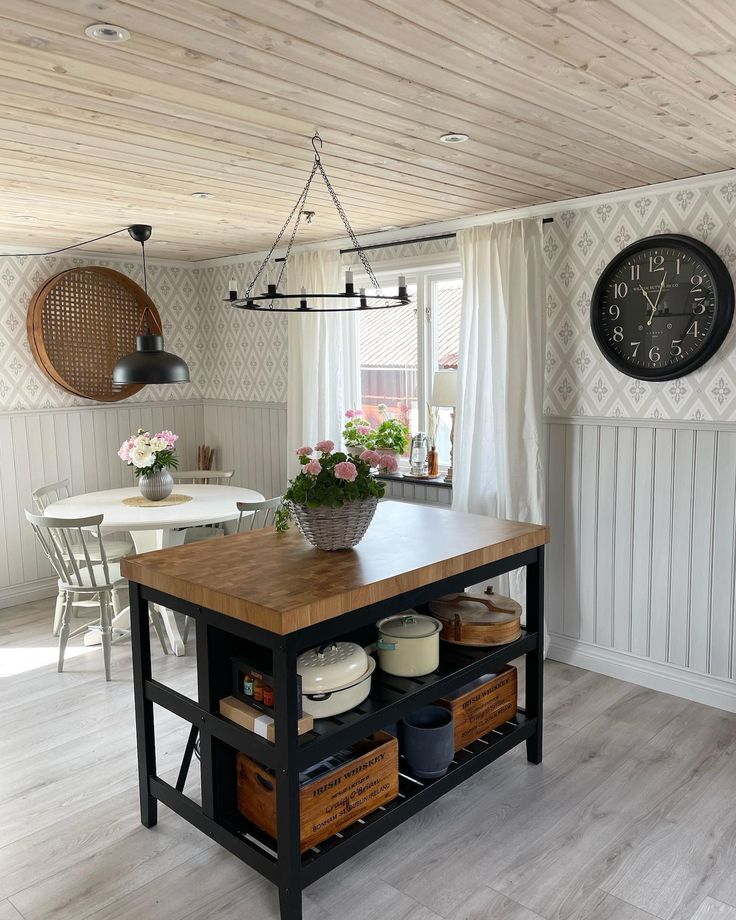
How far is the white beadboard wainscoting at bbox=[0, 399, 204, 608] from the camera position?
16.5ft

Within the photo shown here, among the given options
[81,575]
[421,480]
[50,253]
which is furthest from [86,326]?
[421,480]

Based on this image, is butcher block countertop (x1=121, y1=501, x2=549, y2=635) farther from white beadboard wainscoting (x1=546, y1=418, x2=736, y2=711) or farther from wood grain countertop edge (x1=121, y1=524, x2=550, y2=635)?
white beadboard wainscoting (x1=546, y1=418, x2=736, y2=711)

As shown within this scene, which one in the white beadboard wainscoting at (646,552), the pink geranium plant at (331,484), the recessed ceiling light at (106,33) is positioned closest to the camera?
the recessed ceiling light at (106,33)

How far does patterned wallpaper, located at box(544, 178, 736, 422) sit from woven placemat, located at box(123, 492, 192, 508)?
6.86ft

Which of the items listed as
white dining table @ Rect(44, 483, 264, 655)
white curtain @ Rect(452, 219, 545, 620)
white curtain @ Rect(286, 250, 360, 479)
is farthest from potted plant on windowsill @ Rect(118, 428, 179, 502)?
white curtain @ Rect(452, 219, 545, 620)

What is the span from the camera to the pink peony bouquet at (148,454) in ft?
14.2

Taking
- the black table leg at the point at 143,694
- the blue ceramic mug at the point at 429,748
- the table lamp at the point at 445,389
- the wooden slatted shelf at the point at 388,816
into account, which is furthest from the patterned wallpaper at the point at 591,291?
the black table leg at the point at 143,694

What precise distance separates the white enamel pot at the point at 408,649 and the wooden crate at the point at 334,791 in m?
0.21

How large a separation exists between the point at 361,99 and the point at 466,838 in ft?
7.60

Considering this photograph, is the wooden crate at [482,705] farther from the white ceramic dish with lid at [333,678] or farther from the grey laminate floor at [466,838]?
the white ceramic dish with lid at [333,678]

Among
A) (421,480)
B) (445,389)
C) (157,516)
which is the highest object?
(445,389)

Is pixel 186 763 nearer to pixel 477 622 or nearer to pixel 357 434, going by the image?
pixel 477 622

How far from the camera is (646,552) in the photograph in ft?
11.9

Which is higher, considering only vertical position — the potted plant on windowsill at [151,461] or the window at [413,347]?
the window at [413,347]
